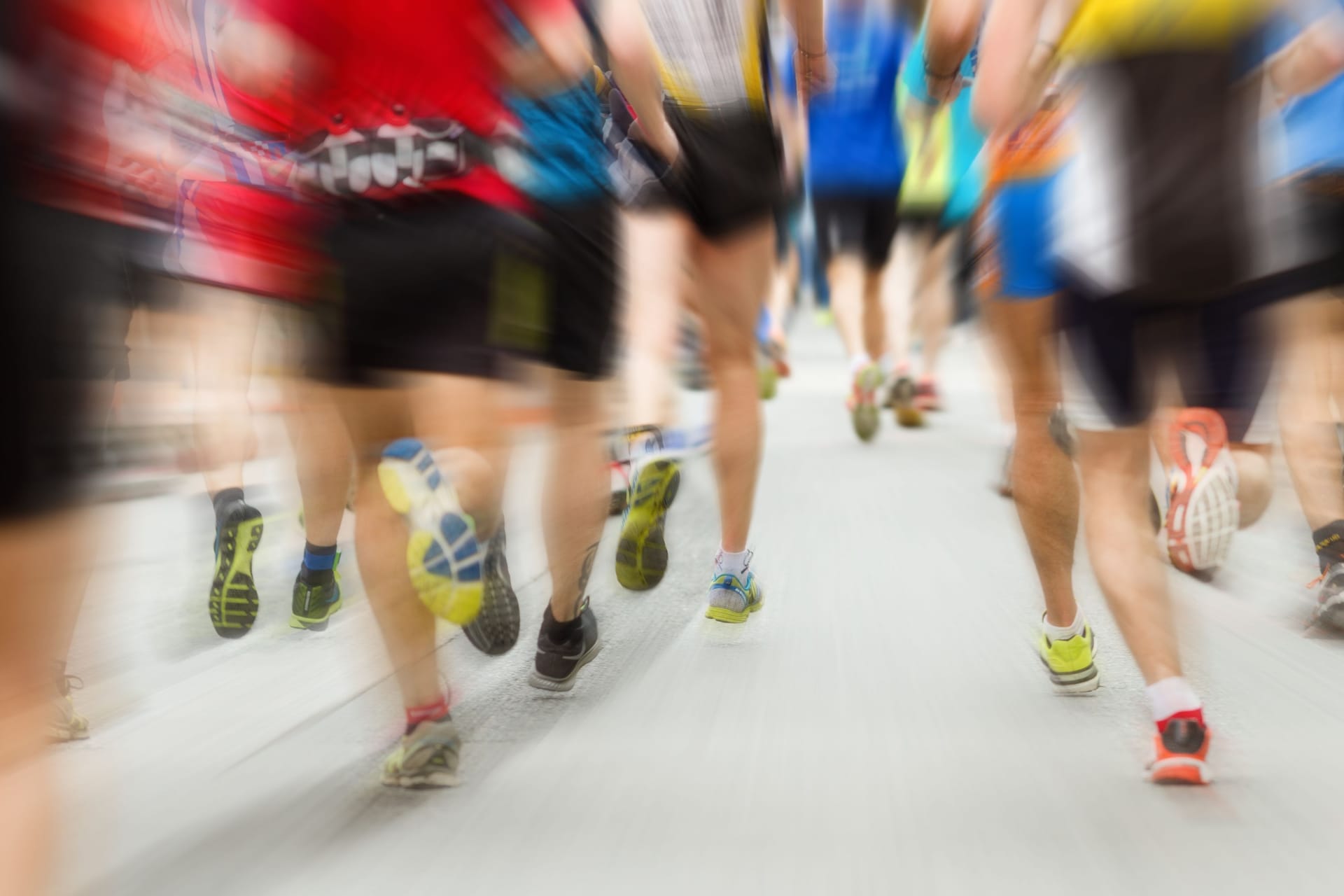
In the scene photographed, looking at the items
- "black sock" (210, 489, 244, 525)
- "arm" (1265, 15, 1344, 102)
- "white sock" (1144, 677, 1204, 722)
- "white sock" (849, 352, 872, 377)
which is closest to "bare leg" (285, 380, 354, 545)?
"black sock" (210, 489, 244, 525)

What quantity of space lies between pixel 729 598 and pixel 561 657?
590 millimetres

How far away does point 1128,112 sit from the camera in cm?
178

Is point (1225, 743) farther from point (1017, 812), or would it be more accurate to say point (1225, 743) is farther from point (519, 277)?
point (519, 277)

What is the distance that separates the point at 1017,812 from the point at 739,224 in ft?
4.89

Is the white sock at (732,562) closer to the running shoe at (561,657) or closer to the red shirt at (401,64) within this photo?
the running shoe at (561,657)

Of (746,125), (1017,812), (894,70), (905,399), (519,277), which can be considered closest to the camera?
(1017,812)

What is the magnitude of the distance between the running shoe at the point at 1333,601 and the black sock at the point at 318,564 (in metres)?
2.51

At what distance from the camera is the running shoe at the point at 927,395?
773cm

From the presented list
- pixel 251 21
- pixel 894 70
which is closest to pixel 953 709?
pixel 251 21

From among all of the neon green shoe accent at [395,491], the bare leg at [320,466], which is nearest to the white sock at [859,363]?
the bare leg at [320,466]

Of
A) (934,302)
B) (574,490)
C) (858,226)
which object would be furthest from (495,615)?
(934,302)

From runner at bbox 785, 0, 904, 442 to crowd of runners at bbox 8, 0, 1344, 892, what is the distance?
1.25m

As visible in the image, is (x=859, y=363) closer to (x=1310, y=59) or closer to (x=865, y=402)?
(x=865, y=402)

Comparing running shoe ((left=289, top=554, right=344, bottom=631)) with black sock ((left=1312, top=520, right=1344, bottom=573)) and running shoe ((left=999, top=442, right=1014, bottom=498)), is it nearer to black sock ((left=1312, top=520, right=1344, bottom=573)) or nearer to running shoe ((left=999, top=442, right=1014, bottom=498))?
black sock ((left=1312, top=520, right=1344, bottom=573))
